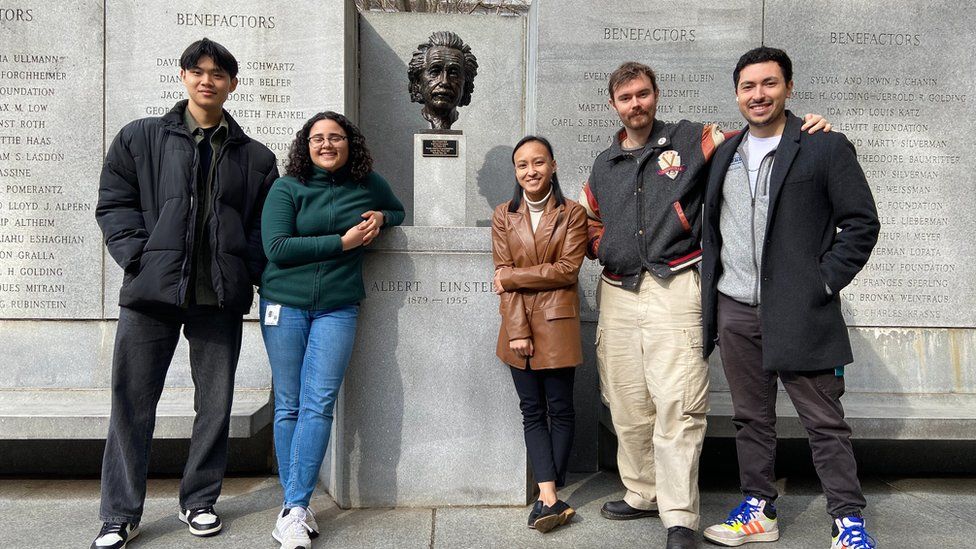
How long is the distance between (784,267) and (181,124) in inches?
115

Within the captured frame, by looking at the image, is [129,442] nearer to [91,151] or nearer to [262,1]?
[91,151]

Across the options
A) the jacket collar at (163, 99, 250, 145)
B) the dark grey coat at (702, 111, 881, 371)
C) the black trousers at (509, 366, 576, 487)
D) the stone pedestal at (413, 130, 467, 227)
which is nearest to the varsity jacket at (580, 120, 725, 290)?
the dark grey coat at (702, 111, 881, 371)

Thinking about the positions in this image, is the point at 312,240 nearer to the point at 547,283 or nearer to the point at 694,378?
the point at 547,283

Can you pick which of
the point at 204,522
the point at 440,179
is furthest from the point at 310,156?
the point at 204,522

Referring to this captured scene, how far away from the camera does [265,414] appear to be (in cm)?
423

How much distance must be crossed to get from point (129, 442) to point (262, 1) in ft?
10.5

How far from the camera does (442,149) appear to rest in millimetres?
4039

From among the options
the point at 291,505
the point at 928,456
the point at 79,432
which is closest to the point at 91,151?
the point at 79,432

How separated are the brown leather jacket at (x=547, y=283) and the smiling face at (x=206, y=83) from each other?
62.8 inches

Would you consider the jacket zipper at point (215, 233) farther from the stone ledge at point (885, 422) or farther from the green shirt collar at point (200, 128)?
the stone ledge at point (885, 422)

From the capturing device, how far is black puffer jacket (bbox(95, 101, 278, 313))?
3137mm

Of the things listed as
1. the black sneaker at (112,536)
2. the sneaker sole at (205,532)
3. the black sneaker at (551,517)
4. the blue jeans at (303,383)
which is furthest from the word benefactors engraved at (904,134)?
the black sneaker at (112,536)

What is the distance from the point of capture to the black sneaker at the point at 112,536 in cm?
315

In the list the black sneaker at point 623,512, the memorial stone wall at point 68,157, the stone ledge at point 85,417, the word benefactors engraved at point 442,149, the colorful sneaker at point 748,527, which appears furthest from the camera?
the memorial stone wall at point 68,157
